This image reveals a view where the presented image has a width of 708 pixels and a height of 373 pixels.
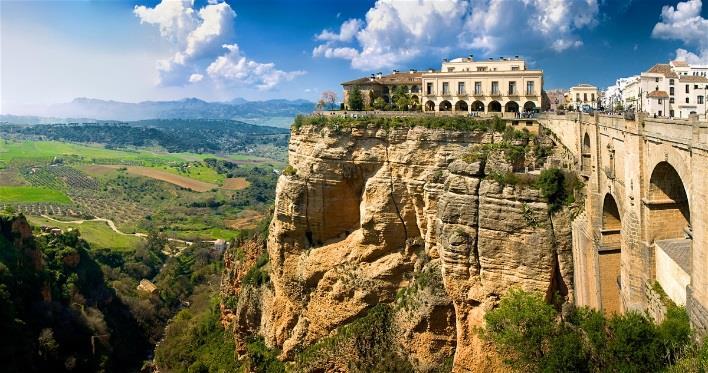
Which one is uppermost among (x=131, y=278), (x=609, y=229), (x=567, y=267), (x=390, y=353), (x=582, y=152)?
(x=582, y=152)

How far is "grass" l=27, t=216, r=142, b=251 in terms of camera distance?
92.8 m

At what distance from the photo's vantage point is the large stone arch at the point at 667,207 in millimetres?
21438

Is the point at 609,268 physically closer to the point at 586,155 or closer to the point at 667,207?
the point at 667,207

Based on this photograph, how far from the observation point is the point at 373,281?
119ft

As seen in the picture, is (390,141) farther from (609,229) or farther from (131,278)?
(131,278)

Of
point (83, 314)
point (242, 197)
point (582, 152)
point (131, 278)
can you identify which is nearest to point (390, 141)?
point (582, 152)

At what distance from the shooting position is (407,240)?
119 feet

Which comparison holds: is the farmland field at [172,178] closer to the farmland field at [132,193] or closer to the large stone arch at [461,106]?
the farmland field at [132,193]

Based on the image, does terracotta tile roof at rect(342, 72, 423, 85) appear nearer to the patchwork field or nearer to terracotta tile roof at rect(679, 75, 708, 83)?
terracotta tile roof at rect(679, 75, 708, 83)

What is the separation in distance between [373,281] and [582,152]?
1452 centimetres

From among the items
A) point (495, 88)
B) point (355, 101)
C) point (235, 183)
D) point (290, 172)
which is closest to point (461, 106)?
point (495, 88)

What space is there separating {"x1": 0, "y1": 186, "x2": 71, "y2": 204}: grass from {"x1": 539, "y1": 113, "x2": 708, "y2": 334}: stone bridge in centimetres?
11096

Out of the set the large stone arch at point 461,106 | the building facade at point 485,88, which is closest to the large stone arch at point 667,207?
the building facade at point 485,88

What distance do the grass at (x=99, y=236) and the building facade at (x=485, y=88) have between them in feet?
217
